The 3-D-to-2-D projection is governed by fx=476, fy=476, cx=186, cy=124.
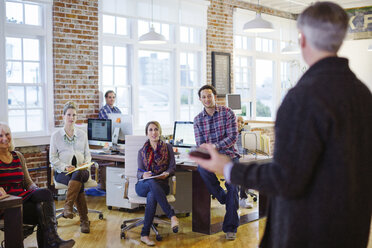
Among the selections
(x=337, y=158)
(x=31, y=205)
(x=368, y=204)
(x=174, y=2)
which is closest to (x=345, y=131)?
(x=337, y=158)

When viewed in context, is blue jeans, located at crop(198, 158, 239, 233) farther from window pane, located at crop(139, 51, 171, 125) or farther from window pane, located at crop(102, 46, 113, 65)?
window pane, located at crop(139, 51, 171, 125)

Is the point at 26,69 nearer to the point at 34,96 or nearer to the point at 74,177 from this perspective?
the point at 34,96

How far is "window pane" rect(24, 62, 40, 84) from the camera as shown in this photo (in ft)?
Result: 23.1

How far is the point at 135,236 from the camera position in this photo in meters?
5.06

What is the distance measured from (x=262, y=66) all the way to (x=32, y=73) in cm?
644

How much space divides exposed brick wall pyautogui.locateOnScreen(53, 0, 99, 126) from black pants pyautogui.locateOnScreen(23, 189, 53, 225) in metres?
3.24

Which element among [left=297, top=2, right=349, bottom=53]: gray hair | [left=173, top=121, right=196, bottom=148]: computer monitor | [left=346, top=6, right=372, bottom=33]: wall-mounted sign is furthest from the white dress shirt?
[left=346, top=6, right=372, bottom=33]: wall-mounted sign

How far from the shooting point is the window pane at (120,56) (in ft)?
27.4

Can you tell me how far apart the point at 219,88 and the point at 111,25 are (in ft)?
10.2

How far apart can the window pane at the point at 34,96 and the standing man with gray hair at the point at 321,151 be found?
6049 millimetres

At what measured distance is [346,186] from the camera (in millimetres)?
1545

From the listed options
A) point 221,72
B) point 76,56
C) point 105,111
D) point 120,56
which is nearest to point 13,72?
point 76,56

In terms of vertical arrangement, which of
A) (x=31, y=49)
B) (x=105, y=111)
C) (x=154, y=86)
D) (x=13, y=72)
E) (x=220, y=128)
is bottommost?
(x=220, y=128)

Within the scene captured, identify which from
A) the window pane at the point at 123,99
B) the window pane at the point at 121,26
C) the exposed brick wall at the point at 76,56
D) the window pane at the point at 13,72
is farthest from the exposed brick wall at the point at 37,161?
the window pane at the point at 121,26
